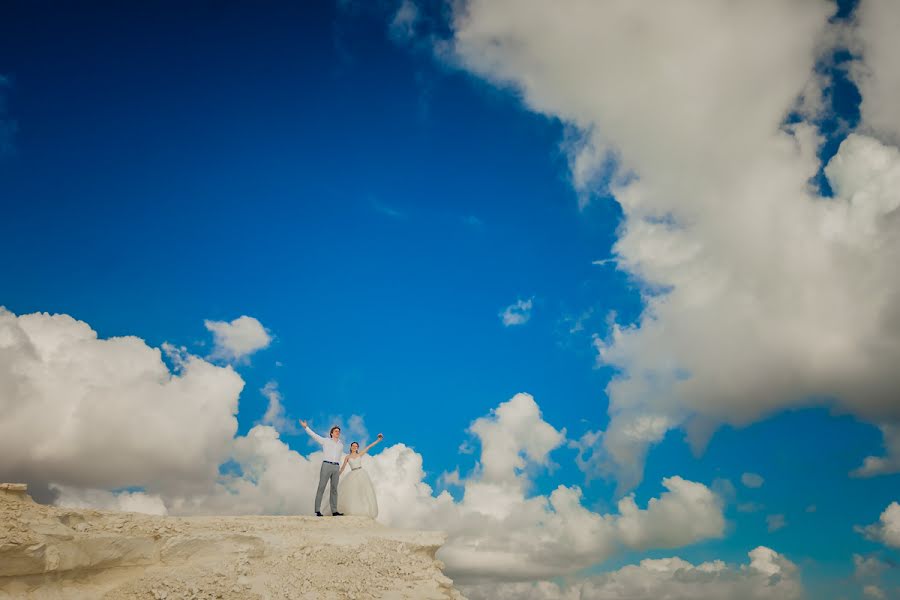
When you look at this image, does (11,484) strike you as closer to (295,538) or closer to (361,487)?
(295,538)

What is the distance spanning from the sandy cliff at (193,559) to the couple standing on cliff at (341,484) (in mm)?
3082

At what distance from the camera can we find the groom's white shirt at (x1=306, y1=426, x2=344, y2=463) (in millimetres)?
27750

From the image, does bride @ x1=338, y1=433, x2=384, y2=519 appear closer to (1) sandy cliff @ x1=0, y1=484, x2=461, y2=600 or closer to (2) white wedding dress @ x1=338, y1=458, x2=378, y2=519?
(2) white wedding dress @ x1=338, y1=458, x2=378, y2=519

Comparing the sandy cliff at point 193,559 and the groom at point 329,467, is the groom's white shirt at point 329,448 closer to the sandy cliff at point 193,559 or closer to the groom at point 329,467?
the groom at point 329,467

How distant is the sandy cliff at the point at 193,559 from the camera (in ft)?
58.1

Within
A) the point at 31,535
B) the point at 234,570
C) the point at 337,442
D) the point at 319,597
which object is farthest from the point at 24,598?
the point at 337,442

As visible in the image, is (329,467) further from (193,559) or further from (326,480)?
(193,559)

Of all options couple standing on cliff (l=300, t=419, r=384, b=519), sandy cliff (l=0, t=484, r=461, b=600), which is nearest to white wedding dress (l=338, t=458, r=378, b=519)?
couple standing on cliff (l=300, t=419, r=384, b=519)

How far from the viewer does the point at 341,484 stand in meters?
28.5

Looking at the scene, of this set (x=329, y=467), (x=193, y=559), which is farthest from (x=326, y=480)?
(x=193, y=559)

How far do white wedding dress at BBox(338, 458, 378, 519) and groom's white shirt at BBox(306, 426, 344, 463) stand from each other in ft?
3.76

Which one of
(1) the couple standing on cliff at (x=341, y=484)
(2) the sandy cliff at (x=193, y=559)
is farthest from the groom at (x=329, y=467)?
(2) the sandy cliff at (x=193, y=559)

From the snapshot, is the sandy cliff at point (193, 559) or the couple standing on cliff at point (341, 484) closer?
the sandy cliff at point (193, 559)

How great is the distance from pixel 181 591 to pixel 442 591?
9486 mm
